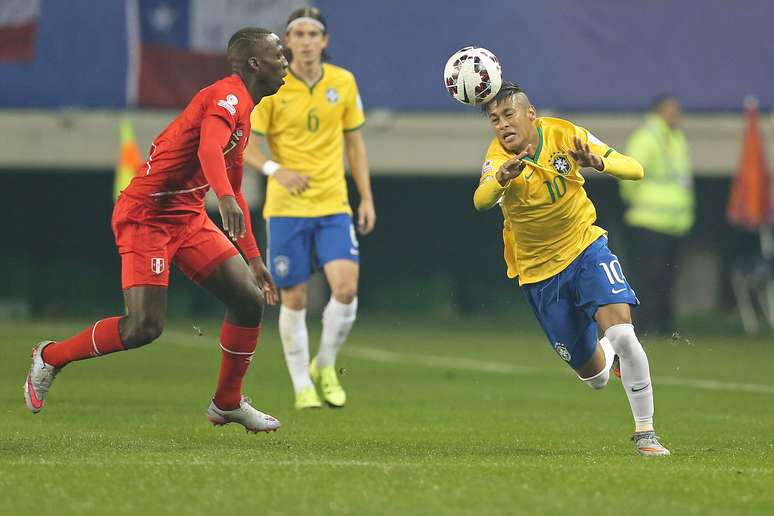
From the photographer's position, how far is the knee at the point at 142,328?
8.13 metres

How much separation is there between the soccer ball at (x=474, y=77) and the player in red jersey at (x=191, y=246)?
87 centimetres

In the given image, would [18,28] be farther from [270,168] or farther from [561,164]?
[561,164]

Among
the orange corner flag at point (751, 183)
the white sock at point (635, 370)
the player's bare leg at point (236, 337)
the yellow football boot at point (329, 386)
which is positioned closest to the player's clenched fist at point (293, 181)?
the yellow football boot at point (329, 386)

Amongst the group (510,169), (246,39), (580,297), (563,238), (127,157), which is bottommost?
(127,157)

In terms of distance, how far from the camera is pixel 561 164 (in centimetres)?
831

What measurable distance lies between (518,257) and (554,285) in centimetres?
29

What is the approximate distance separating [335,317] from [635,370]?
3.41m

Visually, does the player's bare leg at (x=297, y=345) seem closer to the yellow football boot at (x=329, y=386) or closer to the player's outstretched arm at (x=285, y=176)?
the yellow football boot at (x=329, y=386)

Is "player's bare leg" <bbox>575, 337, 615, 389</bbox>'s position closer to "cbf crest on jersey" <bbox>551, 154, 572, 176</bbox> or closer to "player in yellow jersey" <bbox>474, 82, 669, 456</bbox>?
"player in yellow jersey" <bbox>474, 82, 669, 456</bbox>

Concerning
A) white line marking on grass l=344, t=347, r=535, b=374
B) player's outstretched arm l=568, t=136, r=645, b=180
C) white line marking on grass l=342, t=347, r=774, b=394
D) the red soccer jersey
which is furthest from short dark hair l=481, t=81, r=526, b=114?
white line marking on grass l=344, t=347, r=535, b=374

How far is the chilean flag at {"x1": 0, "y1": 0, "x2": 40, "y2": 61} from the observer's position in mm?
20328

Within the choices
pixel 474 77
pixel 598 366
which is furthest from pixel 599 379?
pixel 474 77

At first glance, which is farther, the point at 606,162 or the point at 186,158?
the point at 186,158

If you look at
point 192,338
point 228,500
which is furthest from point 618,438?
point 192,338
